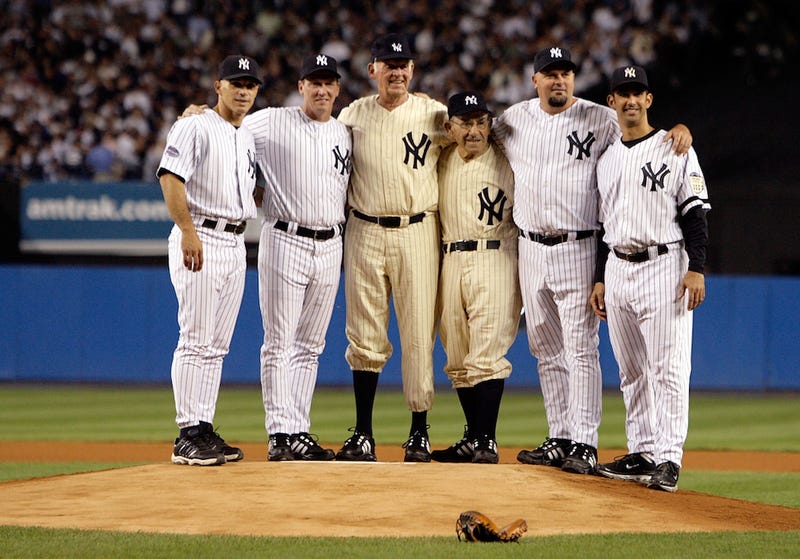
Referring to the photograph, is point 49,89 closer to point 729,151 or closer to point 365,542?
point 729,151

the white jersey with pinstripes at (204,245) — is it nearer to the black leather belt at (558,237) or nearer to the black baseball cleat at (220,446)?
the black baseball cleat at (220,446)

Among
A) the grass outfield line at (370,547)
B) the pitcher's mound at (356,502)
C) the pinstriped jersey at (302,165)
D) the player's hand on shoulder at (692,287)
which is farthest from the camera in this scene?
the pinstriped jersey at (302,165)

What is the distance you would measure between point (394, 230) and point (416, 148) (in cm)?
45

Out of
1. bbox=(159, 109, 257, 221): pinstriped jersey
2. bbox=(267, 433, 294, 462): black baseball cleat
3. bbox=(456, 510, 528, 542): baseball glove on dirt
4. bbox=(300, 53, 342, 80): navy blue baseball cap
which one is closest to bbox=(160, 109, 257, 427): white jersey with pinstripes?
bbox=(159, 109, 257, 221): pinstriped jersey

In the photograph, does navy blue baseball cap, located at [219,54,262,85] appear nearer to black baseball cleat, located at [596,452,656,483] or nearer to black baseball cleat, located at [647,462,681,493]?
black baseball cleat, located at [596,452,656,483]

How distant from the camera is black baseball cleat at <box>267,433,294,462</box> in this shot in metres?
6.05

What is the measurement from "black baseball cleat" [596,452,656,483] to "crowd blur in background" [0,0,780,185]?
Result: 9.26m

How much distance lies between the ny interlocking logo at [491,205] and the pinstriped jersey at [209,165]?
1.22 metres

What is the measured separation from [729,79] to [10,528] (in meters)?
11.9

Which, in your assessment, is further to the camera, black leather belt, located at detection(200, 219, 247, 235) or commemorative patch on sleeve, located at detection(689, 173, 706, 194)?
black leather belt, located at detection(200, 219, 247, 235)

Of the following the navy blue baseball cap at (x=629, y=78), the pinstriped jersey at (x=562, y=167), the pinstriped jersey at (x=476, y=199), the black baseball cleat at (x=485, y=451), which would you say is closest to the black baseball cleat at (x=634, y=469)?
the black baseball cleat at (x=485, y=451)

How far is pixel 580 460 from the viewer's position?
19.0 ft

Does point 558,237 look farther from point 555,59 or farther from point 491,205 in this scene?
point 555,59

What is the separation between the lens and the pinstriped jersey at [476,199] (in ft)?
19.9
